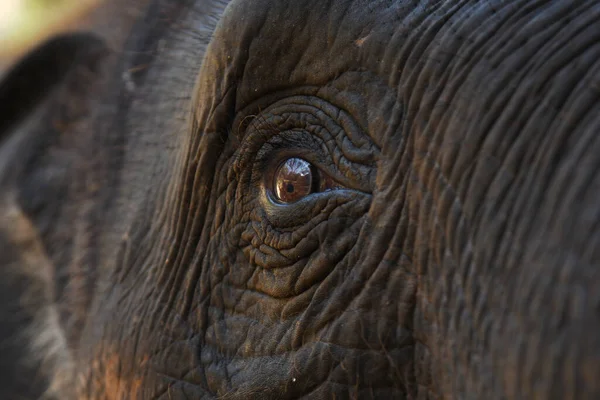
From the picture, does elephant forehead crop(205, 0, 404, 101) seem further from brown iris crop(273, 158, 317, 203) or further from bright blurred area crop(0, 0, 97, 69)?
bright blurred area crop(0, 0, 97, 69)

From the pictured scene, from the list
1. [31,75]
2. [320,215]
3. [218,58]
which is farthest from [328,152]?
[31,75]

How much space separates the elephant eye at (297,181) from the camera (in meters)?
2.01

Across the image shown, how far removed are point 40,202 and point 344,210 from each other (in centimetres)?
184

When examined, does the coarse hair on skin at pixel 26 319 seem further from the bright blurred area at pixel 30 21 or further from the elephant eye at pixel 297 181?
the elephant eye at pixel 297 181

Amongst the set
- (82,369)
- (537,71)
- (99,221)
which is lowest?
(82,369)

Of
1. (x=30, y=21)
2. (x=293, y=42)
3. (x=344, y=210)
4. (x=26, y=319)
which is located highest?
(x=30, y=21)

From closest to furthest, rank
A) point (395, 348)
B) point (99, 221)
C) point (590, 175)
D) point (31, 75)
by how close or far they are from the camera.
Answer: point (590, 175) → point (395, 348) → point (99, 221) → point (31, 75)

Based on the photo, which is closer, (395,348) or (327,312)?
(395,348)

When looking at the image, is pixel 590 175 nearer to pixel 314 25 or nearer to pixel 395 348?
pixel 395 348

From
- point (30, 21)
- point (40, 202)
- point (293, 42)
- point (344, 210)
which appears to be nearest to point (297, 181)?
point (344, 210)

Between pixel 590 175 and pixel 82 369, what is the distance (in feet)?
6.20

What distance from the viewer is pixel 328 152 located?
1.98 meters

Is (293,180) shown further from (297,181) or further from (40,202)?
(40,202)

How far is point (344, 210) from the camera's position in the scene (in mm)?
1888
